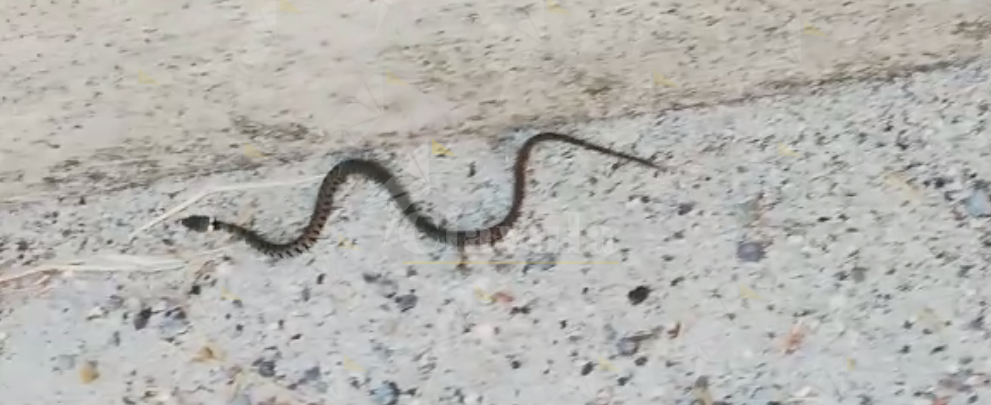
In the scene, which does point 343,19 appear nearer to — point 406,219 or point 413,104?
point 413,104

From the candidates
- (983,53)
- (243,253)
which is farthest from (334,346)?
(983,53)

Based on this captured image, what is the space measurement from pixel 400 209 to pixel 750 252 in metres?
0.54

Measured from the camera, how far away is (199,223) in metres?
1.49

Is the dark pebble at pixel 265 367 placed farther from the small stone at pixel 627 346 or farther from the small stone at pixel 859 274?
the small stone at pixel 859 274

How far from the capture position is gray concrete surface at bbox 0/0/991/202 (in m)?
1.17

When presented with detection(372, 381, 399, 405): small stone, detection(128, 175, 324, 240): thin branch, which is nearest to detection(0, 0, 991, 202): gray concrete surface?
detection(128, 175, 324, 240): thin branch

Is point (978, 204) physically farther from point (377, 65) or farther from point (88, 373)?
point (88, 373)

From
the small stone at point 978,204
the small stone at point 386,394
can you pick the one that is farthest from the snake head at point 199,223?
the small stone at point 978,204

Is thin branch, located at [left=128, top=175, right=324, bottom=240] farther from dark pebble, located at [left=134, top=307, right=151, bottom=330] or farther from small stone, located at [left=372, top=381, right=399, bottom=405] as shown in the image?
small stone, located at [left=372, top=381, right=399, bottom=405]

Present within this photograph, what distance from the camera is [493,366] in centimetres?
142

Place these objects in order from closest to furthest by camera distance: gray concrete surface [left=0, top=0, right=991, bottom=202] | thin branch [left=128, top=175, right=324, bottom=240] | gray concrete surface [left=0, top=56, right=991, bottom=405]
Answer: gray concrete surface [left=0, top=0, right=991, bottom=202] < gray concrete surface [left=0, top=56, right=991, bottom=405] < thin branch [left=128, top=175, right=324, bottom=240]

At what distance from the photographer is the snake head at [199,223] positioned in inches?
58.6

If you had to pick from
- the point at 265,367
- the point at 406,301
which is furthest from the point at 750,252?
the point at 265,367

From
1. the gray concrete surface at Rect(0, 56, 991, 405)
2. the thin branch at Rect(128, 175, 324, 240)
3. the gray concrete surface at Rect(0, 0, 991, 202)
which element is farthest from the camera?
the thin branch at Rect(128, 175, 324, 240)
